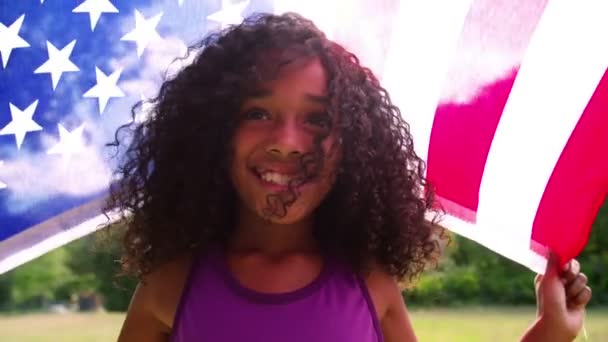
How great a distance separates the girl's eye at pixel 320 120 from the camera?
1.38 m

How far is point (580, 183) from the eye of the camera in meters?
1.55

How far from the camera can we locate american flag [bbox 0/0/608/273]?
1477 mm

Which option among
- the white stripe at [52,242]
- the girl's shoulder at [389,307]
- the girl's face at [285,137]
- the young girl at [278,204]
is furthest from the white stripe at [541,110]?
the white stripe at [52,242]

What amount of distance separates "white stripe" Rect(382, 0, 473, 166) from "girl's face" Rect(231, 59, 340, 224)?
0.82ft

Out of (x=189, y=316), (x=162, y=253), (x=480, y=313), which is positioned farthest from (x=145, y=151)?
(x=480, y=313)

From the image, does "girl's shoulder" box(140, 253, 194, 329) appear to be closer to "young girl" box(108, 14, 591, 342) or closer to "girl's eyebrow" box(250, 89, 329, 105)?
"young girl" box(108, 14, 591, 342)

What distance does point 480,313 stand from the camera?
21.2ft

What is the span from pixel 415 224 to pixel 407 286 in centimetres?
11

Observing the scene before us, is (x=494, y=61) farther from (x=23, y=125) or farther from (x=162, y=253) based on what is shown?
(x=23, y=125)

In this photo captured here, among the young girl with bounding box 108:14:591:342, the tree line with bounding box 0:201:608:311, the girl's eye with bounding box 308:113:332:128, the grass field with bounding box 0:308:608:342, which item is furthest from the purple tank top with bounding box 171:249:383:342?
the tree line with bounding box 0:201:608:311

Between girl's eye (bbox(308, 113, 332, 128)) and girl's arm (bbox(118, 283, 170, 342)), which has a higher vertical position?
girl's eye (bbox(308, 113, 332, 128))

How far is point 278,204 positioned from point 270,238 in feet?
0.38

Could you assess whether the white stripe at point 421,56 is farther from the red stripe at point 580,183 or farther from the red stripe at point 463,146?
the red stripe at point 580,183

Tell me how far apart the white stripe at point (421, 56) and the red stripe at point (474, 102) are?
0.05 ft
